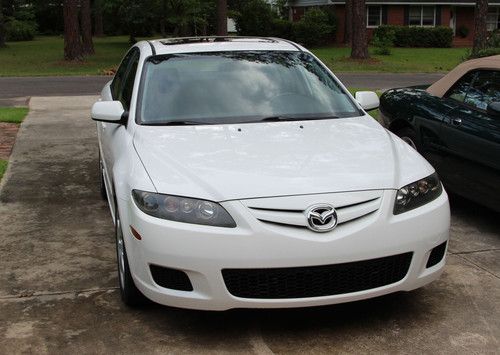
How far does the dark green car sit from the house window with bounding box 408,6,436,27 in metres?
36.9

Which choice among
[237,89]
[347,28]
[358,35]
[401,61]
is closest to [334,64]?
[358,35]

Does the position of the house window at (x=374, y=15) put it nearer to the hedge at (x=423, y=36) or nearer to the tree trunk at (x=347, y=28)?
the tree trunk at (x=347, y=28)

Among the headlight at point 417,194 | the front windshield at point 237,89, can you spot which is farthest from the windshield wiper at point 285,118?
the headlight at point 417,194

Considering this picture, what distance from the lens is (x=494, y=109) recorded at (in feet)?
17.1

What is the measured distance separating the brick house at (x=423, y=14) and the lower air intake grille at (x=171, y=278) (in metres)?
39.5

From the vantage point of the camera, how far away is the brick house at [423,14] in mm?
40938

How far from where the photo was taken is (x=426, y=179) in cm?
382

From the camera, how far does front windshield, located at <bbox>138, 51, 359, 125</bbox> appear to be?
4.60 m

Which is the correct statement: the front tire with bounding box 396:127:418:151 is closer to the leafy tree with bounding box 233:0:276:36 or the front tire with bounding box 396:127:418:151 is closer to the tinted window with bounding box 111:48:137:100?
the tinted window with bounding box 111:48:137:100

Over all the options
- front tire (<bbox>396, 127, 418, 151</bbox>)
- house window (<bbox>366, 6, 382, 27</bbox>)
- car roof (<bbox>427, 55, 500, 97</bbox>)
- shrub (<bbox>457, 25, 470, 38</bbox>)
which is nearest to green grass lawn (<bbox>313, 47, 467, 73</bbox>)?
house window (<bbox>366, 6, 382, 27</bbox>)

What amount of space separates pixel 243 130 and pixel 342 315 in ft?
4.35

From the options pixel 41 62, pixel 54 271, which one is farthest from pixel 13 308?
pixel 41 62

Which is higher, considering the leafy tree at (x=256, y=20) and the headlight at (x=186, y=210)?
the leafy tree at (x=256, y=20)

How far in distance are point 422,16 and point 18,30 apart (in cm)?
2890
